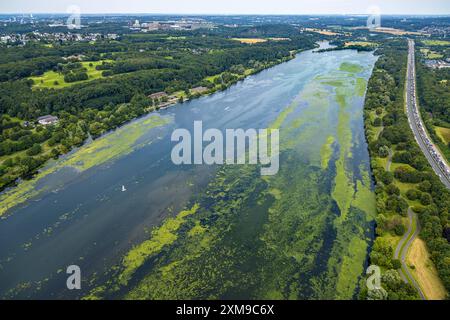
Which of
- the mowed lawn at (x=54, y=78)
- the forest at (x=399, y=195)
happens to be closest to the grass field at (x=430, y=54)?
the forest at (x=399, y=195)

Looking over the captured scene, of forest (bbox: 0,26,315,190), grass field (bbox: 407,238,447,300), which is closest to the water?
grass field (bbox: 407,238,447,300)

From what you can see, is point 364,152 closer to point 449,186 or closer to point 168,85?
point 449,186

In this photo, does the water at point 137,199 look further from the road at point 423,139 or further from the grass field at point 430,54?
the grass field at point 430,54

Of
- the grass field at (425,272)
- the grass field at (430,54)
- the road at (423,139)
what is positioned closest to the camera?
the grass field at (425,272)

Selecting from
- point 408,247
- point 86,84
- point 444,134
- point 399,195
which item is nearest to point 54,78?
point 86,84

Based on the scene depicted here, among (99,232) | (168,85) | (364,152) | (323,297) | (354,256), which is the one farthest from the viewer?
(168,85)

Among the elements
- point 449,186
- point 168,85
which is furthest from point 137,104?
point 449,186

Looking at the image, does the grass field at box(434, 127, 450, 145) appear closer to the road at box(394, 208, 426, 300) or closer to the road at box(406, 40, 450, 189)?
the road at box(406, 40, 450, 189)
